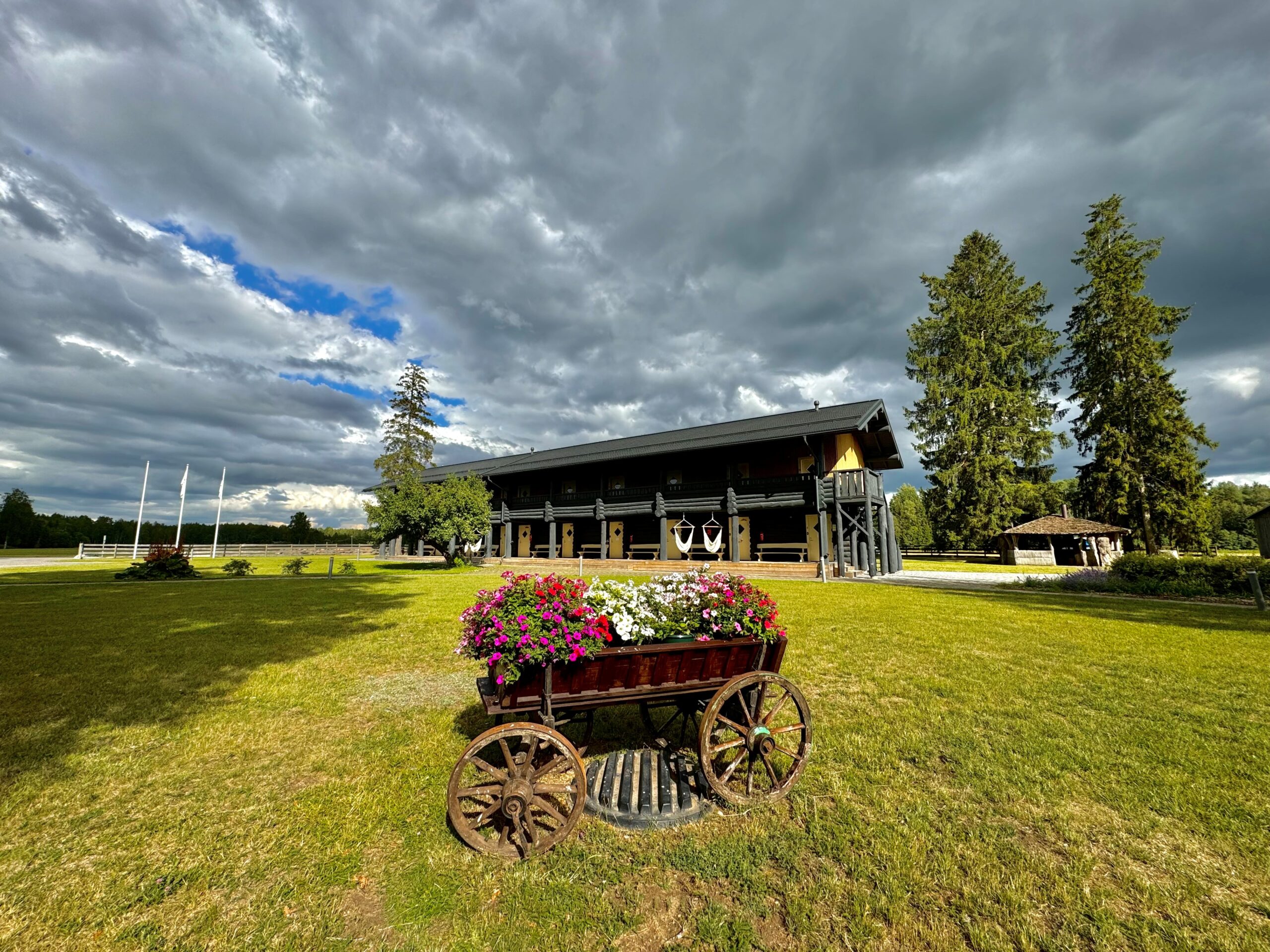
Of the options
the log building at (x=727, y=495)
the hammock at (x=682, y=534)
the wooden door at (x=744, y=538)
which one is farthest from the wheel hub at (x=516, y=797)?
the wooden door at (x=744, y=538)

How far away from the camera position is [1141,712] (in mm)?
5230

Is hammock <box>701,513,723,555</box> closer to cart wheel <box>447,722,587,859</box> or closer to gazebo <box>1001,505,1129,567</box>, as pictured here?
gazebo <box>1001,505,1129,567</box>

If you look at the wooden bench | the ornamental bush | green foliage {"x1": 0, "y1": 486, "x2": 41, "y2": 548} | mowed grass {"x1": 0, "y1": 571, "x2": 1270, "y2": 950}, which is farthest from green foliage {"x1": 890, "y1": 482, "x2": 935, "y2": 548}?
green foliage {"x1": 0, "y1": 486, "x2": 41, "y2": 548}

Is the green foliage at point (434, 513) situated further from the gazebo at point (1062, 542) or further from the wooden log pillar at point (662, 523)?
the gazebo at point (1062, 542)

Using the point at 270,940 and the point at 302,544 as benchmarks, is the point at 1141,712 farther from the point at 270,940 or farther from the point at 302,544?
the point at 302,544

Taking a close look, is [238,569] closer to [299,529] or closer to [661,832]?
[661,832]

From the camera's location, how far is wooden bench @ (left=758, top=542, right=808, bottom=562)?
23750mm

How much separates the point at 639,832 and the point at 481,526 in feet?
89.6

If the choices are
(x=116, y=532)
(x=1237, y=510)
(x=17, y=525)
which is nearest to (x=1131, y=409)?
(x=1237, y=510)

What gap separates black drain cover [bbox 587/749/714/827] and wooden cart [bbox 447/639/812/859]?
211mm

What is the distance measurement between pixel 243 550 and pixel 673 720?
61184 millimetres

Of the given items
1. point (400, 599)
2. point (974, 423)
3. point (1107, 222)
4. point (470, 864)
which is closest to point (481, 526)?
point (400, 599)

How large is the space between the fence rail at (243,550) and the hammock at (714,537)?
96.5 feet

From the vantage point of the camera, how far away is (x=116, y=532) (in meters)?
57.8
